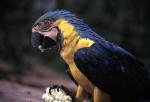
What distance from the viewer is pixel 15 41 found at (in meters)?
10.0

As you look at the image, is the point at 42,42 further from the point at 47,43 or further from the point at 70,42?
the point at 70,42

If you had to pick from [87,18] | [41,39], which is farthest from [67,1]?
[41,39]

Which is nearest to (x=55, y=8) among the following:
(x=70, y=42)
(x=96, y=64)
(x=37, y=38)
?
(x=37, y=38)

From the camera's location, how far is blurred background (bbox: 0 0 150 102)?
32.2 ft

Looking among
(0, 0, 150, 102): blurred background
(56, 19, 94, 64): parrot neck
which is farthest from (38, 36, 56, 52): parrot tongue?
(0, 0, 150, 102): blurred background

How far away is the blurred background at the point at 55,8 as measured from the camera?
32.2 feet

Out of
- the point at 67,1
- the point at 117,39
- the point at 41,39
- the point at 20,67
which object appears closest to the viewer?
the point at 41,39

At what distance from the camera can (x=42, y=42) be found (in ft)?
13.5

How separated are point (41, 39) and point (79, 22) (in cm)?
36

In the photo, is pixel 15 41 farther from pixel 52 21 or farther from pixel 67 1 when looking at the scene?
pixel 52 21

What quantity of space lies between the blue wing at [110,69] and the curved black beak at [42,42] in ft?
1.17

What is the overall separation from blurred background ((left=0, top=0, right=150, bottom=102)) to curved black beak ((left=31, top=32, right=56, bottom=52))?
4.83 m

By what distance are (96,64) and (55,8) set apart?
704 cm

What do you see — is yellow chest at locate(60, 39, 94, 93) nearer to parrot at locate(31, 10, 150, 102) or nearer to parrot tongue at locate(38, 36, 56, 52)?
parrot at locate(31, 10, 150, 102)
